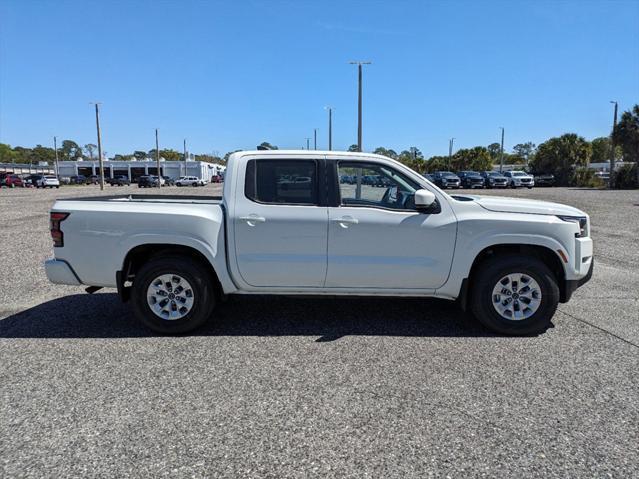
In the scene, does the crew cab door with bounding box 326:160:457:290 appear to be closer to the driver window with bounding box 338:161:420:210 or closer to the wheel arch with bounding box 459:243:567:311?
the driver window with bounding box 338:161:420:210

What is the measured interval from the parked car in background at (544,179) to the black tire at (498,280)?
50.3 meters

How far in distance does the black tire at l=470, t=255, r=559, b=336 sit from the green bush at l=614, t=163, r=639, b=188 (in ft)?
155

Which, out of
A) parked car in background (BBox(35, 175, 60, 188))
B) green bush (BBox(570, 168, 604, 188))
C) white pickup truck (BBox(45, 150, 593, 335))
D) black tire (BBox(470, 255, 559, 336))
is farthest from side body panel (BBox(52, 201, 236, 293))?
parked car in background (BBox(35, 175, 60, 188))

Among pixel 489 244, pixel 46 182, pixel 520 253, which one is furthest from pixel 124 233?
pixel 46 182

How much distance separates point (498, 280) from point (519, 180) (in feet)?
143

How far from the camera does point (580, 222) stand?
4824 mm

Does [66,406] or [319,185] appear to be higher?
[319,185]

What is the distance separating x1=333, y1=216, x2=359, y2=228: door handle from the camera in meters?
4.64

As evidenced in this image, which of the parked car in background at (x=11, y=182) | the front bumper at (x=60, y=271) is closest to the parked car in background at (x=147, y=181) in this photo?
the parked car in background at (x=11, y=182)

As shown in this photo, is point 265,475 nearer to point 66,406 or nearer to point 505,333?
point 66,406

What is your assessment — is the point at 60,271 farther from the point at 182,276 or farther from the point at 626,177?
the point at 626,177

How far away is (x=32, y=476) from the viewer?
2586 mm

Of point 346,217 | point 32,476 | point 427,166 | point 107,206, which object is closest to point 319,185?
point 346,217

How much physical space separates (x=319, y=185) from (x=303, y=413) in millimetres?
2370
